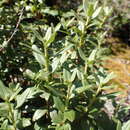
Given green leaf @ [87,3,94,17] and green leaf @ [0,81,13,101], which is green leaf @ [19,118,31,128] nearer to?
green leaf @ [0,81,13,101]

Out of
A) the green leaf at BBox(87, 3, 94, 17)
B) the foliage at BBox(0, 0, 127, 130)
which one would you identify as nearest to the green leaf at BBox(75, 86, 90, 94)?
the foliage at BBox(0, 0, 127, 130)

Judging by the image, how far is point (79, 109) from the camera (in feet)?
5.93

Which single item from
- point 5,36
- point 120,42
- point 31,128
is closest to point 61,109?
point 31,128

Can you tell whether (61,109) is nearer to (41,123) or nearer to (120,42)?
(41,123)

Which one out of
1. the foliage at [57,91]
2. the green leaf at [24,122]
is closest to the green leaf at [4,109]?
the foliage at [57,91]

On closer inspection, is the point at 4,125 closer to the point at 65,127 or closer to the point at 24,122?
the point at 24,122

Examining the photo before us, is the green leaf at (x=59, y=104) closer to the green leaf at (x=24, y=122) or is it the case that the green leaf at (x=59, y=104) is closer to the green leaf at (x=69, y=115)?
the green leaf at (x=69, y=115)

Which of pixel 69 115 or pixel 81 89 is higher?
pixel 81 89

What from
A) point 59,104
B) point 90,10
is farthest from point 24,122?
point 90,10

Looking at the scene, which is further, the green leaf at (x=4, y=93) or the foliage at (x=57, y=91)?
the foliage at (x=57, y=91)

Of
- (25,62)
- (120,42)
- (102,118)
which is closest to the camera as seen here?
(102,118)

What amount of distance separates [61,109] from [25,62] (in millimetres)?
833

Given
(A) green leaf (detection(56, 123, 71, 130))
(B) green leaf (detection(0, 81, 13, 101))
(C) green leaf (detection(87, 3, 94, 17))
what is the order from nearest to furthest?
(B) green leaf (detection(0, 81, 13, 101)) < (A) green leaf (detection(56, 123, 71, 130)) < (C) green leaf (detection(87, 3, 94, 17))

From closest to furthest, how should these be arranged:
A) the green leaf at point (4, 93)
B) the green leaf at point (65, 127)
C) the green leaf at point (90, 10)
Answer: the green leaf at point (4, 93), the green leaf at point (65, 127), the green leaf at point (90, 10)
